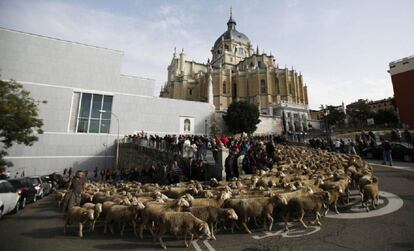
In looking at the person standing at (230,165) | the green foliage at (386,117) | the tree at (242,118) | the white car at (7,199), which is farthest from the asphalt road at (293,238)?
the green foliage at (386,117)

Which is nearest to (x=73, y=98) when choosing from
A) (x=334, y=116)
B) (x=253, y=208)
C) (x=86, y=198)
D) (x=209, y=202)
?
(x=86, y=198)

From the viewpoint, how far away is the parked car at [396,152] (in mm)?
17469

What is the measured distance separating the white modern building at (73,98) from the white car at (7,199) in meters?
25.6

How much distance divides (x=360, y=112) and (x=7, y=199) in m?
75.1

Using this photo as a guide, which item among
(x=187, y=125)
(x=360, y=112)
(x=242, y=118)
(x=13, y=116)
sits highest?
(x=360, y=112)

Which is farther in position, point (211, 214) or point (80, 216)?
point (80, 216)

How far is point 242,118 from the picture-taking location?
49.2m

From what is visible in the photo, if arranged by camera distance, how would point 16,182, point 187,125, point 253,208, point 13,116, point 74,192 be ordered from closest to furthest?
point 253,208 → point 74,192 → point 16,182 → point 13,116 → point 187,125

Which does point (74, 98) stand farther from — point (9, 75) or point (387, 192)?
point (387, 192)

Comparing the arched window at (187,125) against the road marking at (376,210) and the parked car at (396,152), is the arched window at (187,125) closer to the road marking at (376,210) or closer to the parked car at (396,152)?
the parked car at (396,152)

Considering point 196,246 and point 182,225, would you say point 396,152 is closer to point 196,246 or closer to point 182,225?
point 196,246

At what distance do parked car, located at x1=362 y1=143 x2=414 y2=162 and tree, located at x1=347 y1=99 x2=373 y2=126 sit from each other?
45694 millimetres

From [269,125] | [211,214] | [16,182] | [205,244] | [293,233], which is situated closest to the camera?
[205,244]

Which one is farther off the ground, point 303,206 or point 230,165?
point 230,165
